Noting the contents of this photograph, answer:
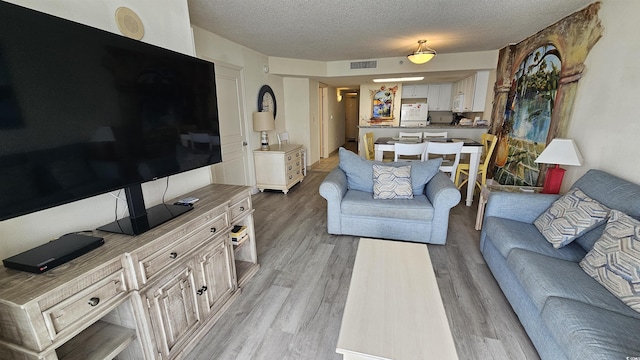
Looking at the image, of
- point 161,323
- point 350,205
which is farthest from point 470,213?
point 161,323

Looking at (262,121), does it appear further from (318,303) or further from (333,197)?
(318,303)

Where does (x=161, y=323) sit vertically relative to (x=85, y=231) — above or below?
below

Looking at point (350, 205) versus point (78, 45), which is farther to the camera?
point (350, 205)

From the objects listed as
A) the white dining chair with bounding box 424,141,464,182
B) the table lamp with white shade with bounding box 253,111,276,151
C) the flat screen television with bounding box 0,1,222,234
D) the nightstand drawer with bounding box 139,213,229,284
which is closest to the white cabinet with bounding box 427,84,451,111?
the white dining chair with bounding box 424,141,464,182

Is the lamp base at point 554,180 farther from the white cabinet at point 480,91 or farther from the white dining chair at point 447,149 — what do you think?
the white cabinet at point 480,91

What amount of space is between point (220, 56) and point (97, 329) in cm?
326

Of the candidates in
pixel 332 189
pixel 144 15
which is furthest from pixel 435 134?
pixel 144 15

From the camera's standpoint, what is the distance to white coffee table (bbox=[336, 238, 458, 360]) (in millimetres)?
1081

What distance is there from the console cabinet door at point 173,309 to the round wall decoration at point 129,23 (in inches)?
57.9

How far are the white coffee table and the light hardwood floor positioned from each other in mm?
435

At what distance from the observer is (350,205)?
275 centimetres

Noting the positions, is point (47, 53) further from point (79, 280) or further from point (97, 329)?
point (97, 329)

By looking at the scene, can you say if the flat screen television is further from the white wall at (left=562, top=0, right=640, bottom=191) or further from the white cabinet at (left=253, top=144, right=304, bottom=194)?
the white wall at (left=562, top=0, right=640, bottom=191)

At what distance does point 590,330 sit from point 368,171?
2173mm
